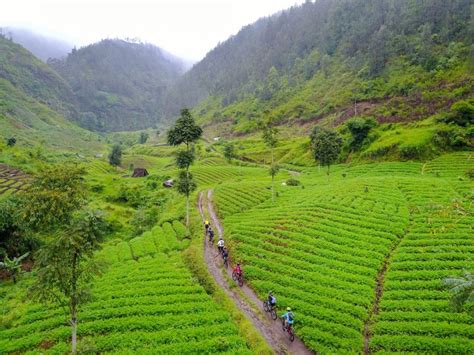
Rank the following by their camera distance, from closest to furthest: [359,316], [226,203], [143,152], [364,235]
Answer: [359,316]
[364,235]
[226,203]
[143,152]

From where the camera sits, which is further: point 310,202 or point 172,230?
point 310,202

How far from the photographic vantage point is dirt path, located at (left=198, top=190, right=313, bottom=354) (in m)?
24.7

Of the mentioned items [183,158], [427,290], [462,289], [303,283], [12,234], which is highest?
[183,158]

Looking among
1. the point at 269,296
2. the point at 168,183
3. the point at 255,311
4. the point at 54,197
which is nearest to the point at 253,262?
the point at 255,311

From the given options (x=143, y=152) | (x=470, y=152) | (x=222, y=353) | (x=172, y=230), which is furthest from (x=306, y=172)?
(x=143, y=152)

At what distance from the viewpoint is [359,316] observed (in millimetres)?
26688

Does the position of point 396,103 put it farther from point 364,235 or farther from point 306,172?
point 364,235

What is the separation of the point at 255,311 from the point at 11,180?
86.2 metres

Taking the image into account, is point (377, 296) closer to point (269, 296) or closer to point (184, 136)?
point (269, 296)

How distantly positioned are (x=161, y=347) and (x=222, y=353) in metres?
4.91

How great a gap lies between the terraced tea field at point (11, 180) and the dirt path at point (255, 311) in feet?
203

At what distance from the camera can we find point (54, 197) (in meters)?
24.0

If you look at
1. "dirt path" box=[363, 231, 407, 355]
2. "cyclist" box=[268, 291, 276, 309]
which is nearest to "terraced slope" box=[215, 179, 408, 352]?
"dirt path" box=[363, 231, 407, 355]

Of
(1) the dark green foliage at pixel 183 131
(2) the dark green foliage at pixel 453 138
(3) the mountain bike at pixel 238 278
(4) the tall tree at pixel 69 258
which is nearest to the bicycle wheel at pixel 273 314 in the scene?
(3) the mountain bike at pixel 238 278
